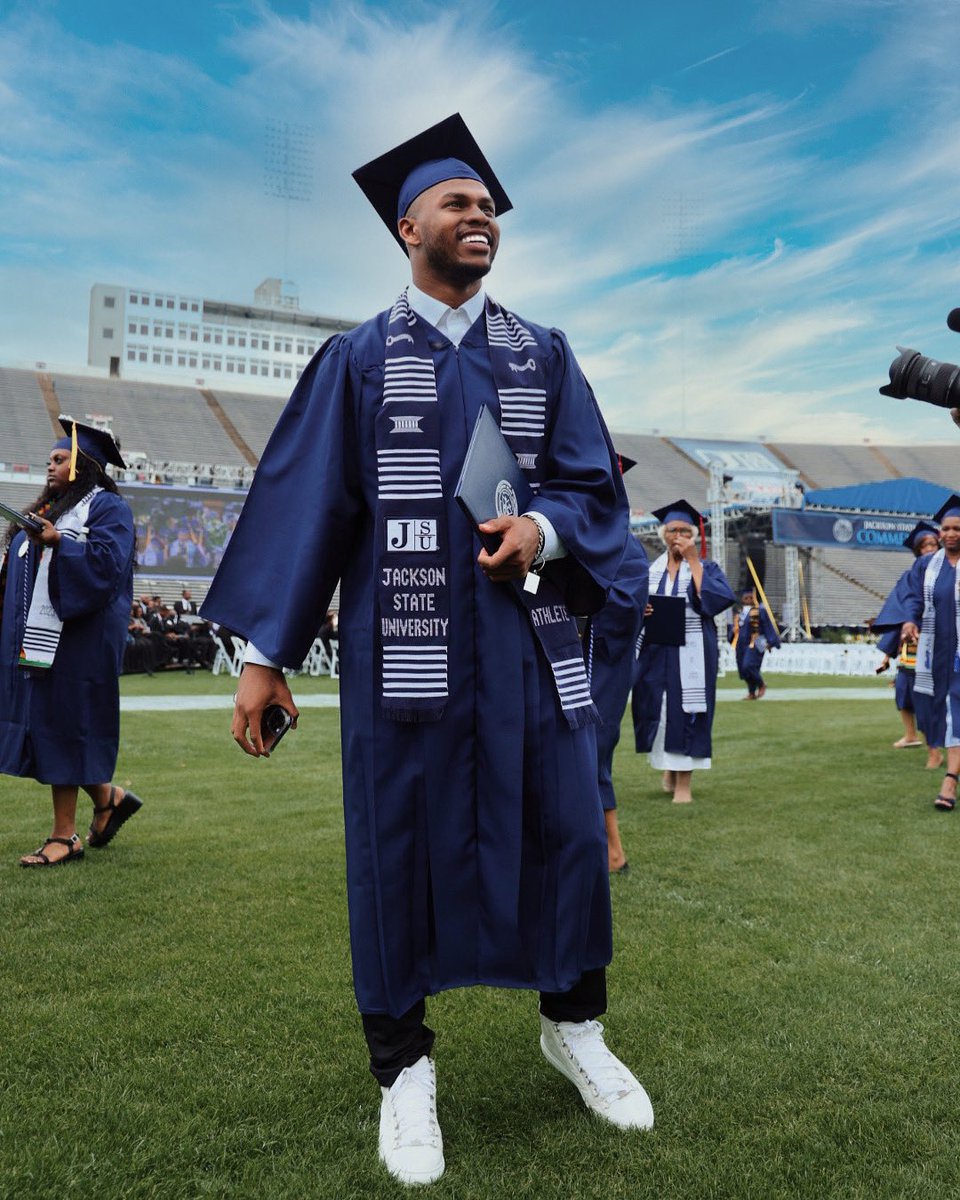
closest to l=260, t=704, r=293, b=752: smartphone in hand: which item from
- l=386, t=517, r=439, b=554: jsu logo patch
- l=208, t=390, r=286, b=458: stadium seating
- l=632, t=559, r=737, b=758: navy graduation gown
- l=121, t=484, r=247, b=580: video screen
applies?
l=386, t=517, r=439, b=554: jsu logo patch

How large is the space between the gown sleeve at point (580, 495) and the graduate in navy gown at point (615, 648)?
2.21 metres

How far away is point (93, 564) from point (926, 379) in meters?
3.86

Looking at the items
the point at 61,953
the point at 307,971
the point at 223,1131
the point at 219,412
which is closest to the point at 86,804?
the point at 61,953

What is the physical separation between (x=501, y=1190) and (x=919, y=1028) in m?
1.37

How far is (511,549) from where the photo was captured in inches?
80.6

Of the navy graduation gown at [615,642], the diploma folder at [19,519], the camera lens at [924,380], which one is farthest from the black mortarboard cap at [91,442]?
the camera lens at [924,380]

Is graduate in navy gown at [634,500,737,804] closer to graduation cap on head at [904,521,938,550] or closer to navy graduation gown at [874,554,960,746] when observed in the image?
navy graduation gown at [874,554,960,746]

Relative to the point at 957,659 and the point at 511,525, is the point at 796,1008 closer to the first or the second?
the point at 511,525

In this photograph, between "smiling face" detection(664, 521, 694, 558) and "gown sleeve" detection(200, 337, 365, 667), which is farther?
"smiling face" detection(664, 521, 694, 558)

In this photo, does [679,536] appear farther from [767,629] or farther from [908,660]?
[767,629]

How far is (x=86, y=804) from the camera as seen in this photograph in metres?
6.58

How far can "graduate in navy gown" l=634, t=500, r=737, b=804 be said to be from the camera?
22.0 ft

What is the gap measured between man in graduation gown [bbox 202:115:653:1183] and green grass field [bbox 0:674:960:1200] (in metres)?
0.18

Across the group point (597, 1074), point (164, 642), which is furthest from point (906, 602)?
point (164, 642)
